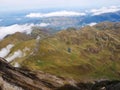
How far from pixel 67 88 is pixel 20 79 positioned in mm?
19798

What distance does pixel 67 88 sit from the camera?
112250mm

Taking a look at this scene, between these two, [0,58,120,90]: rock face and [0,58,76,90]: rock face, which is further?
[0,58,76,90]: rock face

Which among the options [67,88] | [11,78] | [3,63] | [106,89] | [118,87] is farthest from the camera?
[67,88]

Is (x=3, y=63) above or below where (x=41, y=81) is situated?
above

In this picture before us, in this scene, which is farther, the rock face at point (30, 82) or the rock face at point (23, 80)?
the rock face at point (23, 80)

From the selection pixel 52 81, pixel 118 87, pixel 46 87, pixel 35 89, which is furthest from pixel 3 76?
pixel 118 87

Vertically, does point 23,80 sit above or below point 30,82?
above

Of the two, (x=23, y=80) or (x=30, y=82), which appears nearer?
(x=23, y=80)

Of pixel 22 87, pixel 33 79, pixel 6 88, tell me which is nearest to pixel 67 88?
pixel 33 79

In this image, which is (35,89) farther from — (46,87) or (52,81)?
(52,81)

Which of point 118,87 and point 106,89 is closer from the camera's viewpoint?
point 118,87

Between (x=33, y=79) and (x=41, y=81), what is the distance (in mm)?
3388

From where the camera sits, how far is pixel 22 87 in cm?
9500

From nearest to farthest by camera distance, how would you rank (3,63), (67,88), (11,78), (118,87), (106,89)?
(118,87) < (106,89) < (11,78) < (3,63) < (67,88)
